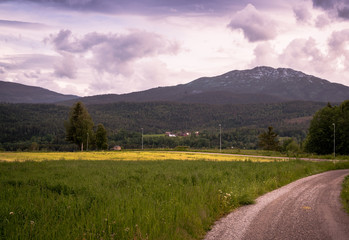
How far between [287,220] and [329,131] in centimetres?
6660

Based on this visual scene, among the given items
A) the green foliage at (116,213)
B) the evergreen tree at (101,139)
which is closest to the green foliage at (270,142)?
the evergreen tree at (101,139)

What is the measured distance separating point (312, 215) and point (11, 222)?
935cm

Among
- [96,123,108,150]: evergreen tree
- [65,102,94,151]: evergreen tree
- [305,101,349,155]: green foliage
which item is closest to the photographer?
[305,101,349,155]: green foliage

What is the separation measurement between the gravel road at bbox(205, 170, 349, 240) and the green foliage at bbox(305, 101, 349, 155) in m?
58.7

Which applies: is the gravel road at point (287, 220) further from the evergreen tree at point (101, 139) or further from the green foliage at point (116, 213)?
the evergreen tree at point (101, 139)

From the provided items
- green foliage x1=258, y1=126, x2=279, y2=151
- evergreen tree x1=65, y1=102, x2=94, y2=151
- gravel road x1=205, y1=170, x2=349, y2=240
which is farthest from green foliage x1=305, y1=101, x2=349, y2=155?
gravel road x1=205, y1=170, x2=349, y2=240

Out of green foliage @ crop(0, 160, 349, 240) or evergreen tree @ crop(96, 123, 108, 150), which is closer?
green foliage @ crop(0, 160, 349, 240)

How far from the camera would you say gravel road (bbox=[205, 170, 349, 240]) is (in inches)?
324

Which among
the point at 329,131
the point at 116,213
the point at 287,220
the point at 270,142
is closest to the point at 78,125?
the point at 270,142

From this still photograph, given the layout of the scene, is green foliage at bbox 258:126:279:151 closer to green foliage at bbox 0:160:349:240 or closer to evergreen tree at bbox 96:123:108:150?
evergreen tree at bbox 96:123:108:150

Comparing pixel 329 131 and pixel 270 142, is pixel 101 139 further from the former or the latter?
pixel 329 131

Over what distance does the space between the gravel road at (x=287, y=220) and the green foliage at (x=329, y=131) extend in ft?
193

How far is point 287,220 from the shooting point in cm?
964

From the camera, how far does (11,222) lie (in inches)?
288
